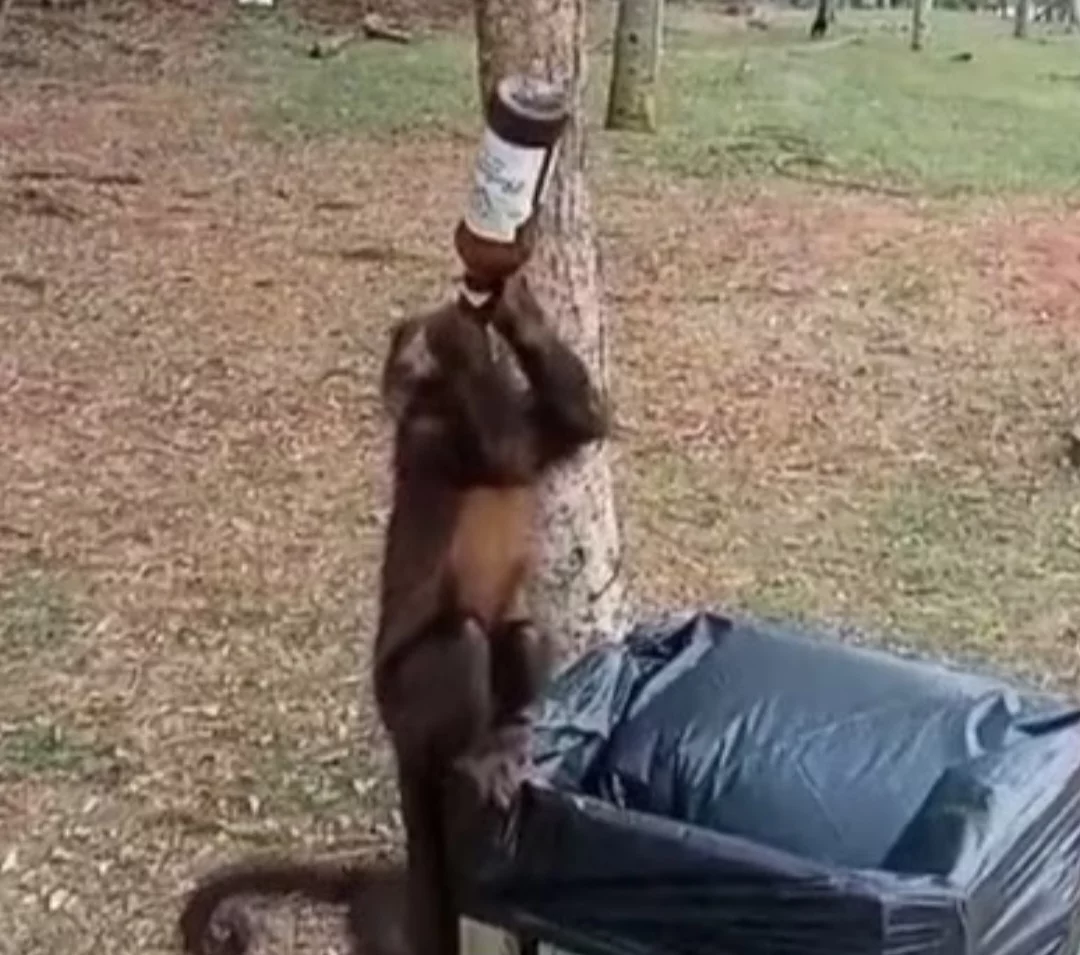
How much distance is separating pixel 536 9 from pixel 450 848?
1348 mm

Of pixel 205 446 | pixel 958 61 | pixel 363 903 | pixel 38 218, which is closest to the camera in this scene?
pixel 363 903

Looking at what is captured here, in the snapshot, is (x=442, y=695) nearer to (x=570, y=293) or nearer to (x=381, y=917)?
(x=381, y=917)

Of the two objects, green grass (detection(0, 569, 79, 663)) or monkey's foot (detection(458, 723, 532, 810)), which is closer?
monkey's foot (detection(458, 723, 532, 810))

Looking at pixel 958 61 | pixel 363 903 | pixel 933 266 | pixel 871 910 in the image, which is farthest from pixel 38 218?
pixel 958 61

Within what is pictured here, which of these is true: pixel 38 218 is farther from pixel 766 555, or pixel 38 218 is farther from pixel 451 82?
pixel 451 82

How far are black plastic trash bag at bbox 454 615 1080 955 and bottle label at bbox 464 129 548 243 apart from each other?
576mm

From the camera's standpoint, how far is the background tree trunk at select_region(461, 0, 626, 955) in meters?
2.96

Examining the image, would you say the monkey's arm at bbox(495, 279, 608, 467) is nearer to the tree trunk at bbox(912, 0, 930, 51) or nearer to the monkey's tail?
the monkey's tail

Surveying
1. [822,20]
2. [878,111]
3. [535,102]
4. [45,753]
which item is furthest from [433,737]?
[822,20]

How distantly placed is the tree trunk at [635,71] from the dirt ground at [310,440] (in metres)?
1.21

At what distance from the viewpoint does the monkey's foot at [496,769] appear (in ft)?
6.51

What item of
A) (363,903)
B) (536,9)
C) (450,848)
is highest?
(536,9)

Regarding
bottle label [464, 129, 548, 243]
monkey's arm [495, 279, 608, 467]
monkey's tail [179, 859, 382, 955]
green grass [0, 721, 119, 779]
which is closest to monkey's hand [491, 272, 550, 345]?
monkey's arm [495, 279, 608, 467]

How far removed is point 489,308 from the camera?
1807mm
